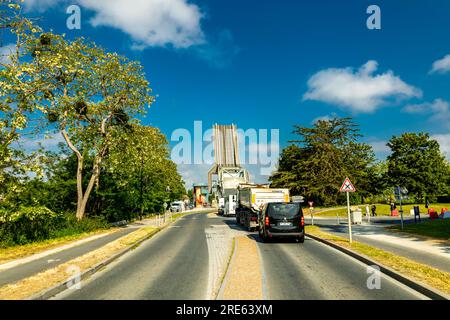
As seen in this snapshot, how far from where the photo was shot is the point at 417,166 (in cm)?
5009

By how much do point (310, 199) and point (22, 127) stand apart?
47.3 metres

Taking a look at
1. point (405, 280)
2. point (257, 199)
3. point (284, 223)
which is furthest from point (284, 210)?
point (405, 280)

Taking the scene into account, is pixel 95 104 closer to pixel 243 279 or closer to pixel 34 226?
pixel 34 226

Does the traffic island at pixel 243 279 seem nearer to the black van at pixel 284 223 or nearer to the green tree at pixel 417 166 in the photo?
the black van at pixel 284 223

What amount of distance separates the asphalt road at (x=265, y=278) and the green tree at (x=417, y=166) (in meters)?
42.6

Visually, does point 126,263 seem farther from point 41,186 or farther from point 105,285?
point 41,186

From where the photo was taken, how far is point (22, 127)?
15469 mm

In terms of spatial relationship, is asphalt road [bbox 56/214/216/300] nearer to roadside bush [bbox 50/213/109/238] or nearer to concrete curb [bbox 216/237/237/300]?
concrete curb [bbox 216/237/237/300]

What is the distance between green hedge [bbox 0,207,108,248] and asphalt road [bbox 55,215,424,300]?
6.48m

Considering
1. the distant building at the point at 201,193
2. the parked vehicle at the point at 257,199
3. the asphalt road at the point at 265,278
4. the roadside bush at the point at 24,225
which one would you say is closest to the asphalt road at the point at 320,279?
the asphalt road at the point at 265,278

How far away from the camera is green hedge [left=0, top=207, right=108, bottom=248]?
53.9 ft

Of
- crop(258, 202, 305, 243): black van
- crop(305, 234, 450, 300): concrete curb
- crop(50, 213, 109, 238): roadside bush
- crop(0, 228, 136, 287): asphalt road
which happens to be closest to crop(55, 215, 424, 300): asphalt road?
crop(305, 234, 450, 300): concrete curb

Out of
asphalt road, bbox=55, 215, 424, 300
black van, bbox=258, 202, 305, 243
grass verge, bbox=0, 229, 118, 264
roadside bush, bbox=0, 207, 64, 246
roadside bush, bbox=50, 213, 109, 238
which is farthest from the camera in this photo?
roadside bush, bbox=50, 213, 109, 238

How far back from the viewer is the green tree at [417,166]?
160 feet
